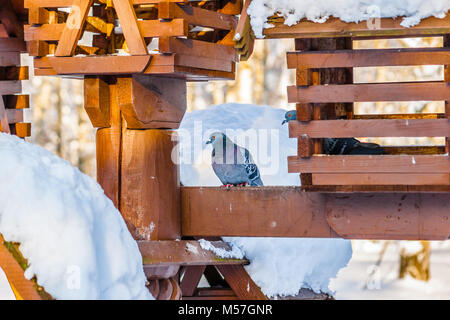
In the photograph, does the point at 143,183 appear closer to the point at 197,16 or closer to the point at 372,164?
the point at 197,16

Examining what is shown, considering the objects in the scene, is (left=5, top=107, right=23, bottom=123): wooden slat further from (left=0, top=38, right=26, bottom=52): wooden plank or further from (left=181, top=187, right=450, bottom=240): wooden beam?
(left=181, top=187, right=450, bottom=240): wooden beam

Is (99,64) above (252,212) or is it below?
above

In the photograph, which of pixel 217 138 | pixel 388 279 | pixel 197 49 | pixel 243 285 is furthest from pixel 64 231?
pixel 388 279

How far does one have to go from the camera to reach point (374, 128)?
344 centimetres

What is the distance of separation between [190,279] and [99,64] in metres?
1.89

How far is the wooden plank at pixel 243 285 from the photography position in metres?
4.51

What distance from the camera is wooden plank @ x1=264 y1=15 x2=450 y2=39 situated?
3359mm

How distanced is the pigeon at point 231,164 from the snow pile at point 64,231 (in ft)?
4.31

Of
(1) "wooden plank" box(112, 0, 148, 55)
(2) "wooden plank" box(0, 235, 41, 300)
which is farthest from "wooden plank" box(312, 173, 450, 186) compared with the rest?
(2) "wooden plank" box(0, 235, 41, 300)

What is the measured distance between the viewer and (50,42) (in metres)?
3.72

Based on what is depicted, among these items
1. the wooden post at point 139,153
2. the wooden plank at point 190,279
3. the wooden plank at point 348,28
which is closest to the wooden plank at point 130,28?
the wooden post at point 139,153

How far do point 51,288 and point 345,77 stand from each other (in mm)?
2439

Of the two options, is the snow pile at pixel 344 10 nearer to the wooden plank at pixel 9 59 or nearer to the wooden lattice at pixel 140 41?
the wooden lattice at pixel 140 41

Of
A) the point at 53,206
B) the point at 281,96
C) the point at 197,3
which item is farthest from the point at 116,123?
the point at 281,96
